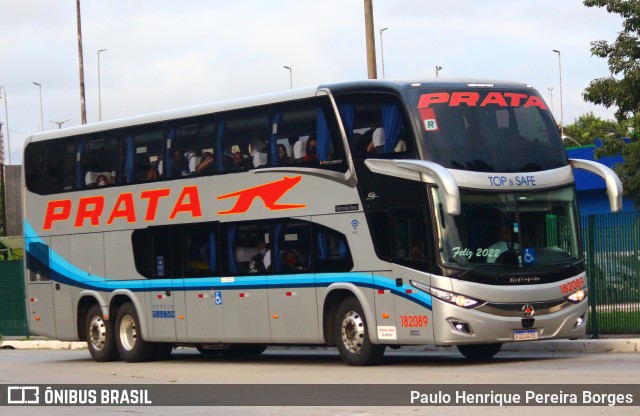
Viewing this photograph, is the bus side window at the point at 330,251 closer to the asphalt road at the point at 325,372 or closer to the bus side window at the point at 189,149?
the asphalt road at the point at 325,372

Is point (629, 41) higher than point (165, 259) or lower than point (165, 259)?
higher

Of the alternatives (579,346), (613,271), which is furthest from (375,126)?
(613,271)

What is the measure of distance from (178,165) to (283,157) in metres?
2.86

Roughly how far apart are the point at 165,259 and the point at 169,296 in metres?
0.69

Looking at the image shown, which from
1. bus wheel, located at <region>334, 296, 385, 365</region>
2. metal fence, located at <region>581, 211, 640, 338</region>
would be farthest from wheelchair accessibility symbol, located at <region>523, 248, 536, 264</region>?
metal fence, located at <region>581, 211, 640, 338</region>

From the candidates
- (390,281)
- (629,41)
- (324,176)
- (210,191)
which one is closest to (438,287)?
(390,281)

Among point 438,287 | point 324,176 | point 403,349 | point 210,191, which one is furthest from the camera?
point 403,349

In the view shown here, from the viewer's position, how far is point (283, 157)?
64.7 feet

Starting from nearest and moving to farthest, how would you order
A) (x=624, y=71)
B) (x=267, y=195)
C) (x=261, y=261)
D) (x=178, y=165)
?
(x=267, y=195), (x=261, y=261), (x=178, y=165), (x=624, y=71)

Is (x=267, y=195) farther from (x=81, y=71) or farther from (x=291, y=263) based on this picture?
(x=81, y=71)

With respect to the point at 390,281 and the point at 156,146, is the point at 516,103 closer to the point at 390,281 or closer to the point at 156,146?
the point at 390,281

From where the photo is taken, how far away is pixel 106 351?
23.7 meters

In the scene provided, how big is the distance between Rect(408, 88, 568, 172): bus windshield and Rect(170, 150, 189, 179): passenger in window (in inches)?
213

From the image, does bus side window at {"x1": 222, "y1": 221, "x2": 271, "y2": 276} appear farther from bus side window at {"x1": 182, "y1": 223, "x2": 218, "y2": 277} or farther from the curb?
the curb
